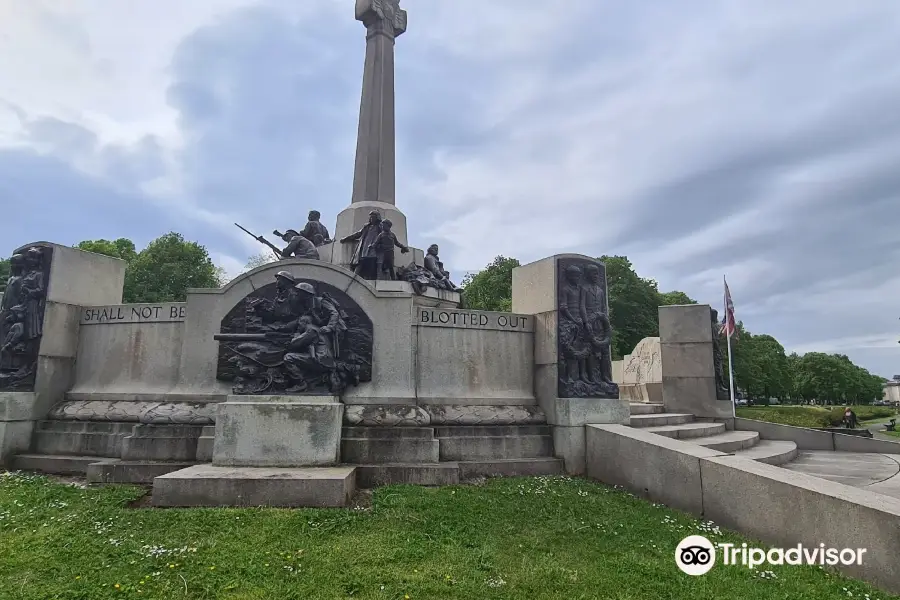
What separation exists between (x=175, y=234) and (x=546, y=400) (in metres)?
44.2

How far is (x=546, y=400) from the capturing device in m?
9.66

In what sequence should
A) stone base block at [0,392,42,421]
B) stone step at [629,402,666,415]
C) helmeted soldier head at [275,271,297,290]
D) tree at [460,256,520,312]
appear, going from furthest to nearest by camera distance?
tree at [460,256,520,312] < stone step at [629,402,666,415] < stone base block at [0,392,42,421] < helmeted soldier head at [275,271,297,290]

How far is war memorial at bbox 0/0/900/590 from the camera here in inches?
299

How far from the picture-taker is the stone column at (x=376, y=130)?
14749mm

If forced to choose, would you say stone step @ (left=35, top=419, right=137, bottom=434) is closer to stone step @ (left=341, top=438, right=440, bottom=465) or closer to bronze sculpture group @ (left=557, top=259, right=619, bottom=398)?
stone step @ (left=341, top=438, right=440, bottom=465)

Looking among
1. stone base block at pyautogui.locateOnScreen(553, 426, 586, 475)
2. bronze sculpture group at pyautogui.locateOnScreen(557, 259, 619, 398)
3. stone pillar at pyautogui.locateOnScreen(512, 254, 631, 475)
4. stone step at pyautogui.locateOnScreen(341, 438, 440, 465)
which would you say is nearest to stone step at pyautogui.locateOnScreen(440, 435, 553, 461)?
stone base block at pyautogui.locateOnScreen(553, 426, 586, 475)

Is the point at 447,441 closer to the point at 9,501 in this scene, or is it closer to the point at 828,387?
the point at 9,501

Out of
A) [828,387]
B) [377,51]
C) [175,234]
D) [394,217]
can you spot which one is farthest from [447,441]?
[828,387]

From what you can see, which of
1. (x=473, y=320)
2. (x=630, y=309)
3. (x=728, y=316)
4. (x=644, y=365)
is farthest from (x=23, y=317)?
(x=630, y=309)

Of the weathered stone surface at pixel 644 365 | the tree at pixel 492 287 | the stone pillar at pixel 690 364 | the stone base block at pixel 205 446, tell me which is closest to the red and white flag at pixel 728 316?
the weathered stone surface at pixel 644 365

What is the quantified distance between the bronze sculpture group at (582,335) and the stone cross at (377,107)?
23.7 feet

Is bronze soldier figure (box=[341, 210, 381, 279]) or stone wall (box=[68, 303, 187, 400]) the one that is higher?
bronze soldier figure (box=[341, 210, 381, 279])

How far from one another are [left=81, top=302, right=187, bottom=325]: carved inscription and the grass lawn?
368cm

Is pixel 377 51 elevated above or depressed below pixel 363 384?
above
